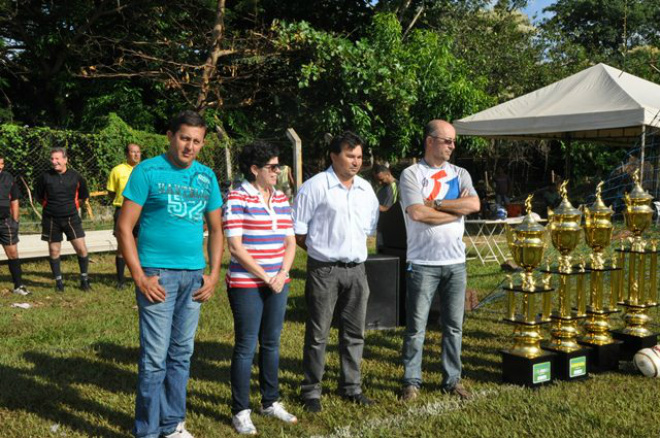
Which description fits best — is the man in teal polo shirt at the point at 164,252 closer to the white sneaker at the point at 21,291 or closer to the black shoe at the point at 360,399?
the black shoe at the point at 360,399

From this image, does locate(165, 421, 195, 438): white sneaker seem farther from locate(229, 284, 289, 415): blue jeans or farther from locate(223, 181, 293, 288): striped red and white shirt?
locate(223, 181, 293, 288): striped red and white shirt

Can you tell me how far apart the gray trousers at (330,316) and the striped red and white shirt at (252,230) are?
1.20 ft

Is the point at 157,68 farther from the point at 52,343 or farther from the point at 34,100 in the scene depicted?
the point at 52,343

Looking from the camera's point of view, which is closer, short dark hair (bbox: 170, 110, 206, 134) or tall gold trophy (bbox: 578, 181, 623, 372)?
short dark hair (bbox: 170, 110, 206, 134)

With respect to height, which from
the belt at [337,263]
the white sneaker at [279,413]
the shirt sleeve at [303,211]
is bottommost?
the white sneaker at [279,413]

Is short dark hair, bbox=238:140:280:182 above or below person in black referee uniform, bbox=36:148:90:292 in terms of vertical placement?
above

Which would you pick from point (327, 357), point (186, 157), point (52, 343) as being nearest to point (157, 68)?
point (52, 343)

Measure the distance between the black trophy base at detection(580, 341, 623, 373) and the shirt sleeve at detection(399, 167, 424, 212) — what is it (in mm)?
1948

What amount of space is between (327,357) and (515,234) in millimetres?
Answer: 1946

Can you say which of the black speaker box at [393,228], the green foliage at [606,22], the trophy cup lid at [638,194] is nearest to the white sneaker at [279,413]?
the black speaker box at [393,228]

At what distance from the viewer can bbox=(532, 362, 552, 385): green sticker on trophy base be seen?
15.8 ft

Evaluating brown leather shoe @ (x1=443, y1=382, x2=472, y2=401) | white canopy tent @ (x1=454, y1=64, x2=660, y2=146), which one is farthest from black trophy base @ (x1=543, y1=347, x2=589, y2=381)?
white canopy tent @ (x1=454, y1=64, x2=660, y2=146)

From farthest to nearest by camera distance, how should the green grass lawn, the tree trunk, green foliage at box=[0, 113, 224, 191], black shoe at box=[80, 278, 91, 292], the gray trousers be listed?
the tree trunk → green foliage at box=[0, 113, 224, 191] → black shoe at box=[80, 278, 91, 292] → the gray trousers → the green grass lawn

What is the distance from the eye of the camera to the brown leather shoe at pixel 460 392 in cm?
464
